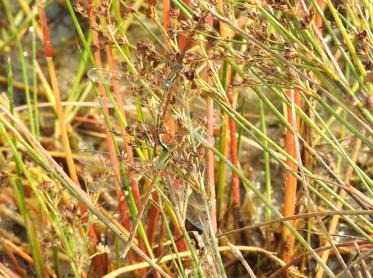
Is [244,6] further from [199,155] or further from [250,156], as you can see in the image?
[250,156]

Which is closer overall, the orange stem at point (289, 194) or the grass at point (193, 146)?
the grass at point (193, 146)

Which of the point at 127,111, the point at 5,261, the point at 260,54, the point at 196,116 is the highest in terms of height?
the point at 260,54

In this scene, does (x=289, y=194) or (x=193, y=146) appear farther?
(x=289, y=194)

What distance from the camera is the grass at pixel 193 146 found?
1507 mm

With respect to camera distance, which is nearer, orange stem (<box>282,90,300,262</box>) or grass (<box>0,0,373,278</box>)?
grass (<box>0,0,373,278</box>)

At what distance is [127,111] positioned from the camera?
2.98m

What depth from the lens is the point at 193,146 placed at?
1482 mm

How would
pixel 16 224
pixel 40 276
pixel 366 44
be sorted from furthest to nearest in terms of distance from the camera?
pixel 16 224 → pixel 40 276 → pixel 366 44

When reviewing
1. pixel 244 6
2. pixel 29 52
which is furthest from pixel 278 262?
pixel 29 52

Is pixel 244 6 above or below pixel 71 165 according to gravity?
above

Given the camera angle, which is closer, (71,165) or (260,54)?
(260,54)

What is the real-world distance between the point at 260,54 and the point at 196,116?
0.28 m

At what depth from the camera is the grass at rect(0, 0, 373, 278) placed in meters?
1.51

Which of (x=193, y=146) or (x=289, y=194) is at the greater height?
(x=193, y=146)
